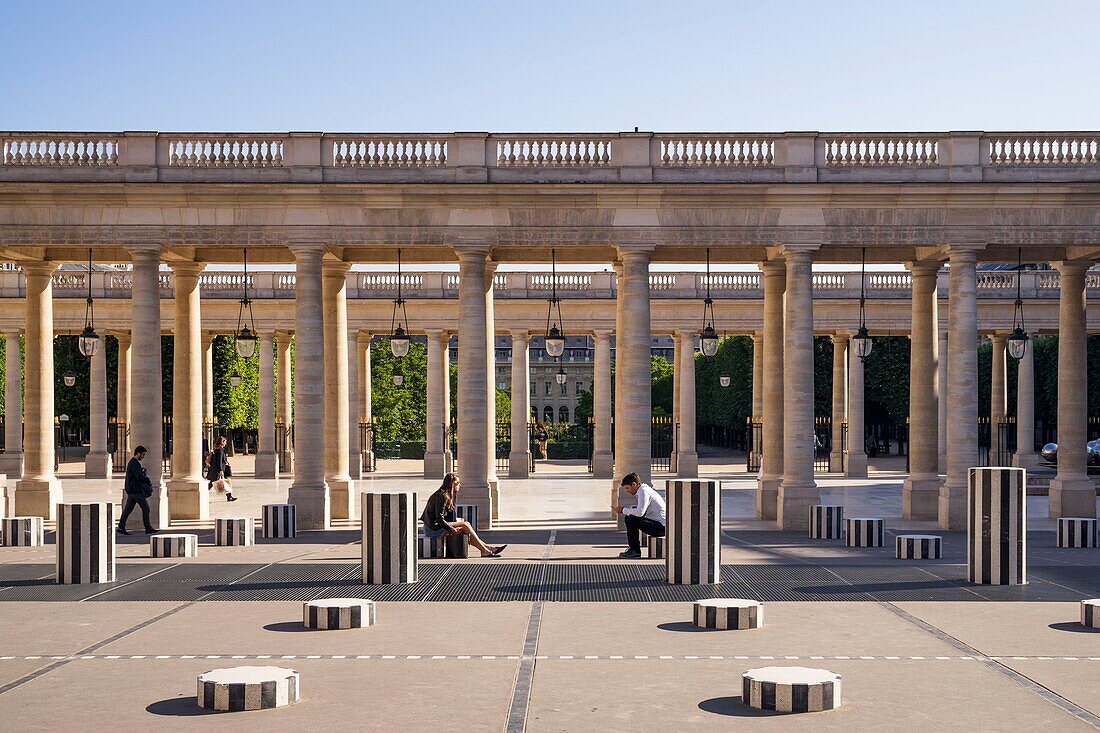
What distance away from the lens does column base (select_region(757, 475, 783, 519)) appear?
123ft

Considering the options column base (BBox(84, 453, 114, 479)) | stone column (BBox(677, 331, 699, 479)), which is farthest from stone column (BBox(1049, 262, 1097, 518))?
column base (BBox(84, 453, 114, 479))

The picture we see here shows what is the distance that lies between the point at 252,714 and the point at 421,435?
93720 millimetres

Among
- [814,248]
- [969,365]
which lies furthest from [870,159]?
[969,365]

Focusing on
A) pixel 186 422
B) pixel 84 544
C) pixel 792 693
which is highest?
pixel 186 422

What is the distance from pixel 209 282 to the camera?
6200cm

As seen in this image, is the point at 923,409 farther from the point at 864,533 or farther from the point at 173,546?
the point at 173,546

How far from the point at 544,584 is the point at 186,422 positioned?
1824 centimetres

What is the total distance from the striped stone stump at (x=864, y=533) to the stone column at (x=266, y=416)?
37136 millimetres

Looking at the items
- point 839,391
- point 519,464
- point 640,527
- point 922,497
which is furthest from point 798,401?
point 839,391

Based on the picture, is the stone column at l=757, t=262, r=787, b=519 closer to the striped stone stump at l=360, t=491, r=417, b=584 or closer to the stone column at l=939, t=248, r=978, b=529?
the stone column at l=939, t=248, r=978, b=529

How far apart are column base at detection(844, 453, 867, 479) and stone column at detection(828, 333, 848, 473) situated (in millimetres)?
3689

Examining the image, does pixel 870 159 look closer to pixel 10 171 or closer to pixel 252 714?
pixel 10 171

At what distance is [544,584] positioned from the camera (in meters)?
22.7

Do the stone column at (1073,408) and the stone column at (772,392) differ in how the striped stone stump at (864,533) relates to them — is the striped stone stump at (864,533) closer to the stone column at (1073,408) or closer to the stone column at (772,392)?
the stone column at (772,392)
